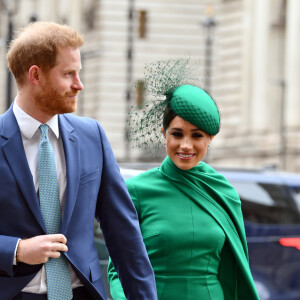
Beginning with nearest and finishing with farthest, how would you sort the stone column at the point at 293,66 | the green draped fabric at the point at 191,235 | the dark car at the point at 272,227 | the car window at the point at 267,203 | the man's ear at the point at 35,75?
the man's ear at the point at 35,75 < the green draped fabric at the point at 191,235 < the dark car at the point at 272,227 < the car window at the point at 267,203 < the stone column at the point at 293,66

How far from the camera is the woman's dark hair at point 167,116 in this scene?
4.97 meters

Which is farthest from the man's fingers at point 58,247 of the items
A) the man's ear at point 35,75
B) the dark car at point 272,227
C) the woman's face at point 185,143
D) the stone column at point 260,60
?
the stone column at point 260,60

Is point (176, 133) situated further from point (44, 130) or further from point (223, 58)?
point (223, 58)

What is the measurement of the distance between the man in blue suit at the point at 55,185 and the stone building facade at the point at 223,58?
34.4 meters

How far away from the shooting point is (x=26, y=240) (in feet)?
13.0

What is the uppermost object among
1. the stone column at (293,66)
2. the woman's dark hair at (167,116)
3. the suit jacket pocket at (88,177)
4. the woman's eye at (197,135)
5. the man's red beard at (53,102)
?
the man's red beard at (53,102)

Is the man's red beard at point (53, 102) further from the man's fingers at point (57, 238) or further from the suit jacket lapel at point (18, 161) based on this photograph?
the man's fingers at point (57, 238)

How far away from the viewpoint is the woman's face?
4891 mm

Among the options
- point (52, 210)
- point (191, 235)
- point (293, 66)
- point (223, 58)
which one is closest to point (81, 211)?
point (52, 210)

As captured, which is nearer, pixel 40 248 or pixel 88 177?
pixel 40 248

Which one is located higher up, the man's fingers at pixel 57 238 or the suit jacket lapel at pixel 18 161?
the suit jacket lapel at pixel 18 161

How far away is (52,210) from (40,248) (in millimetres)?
172

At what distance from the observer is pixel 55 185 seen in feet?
13.3

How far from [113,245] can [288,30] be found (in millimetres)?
42556
